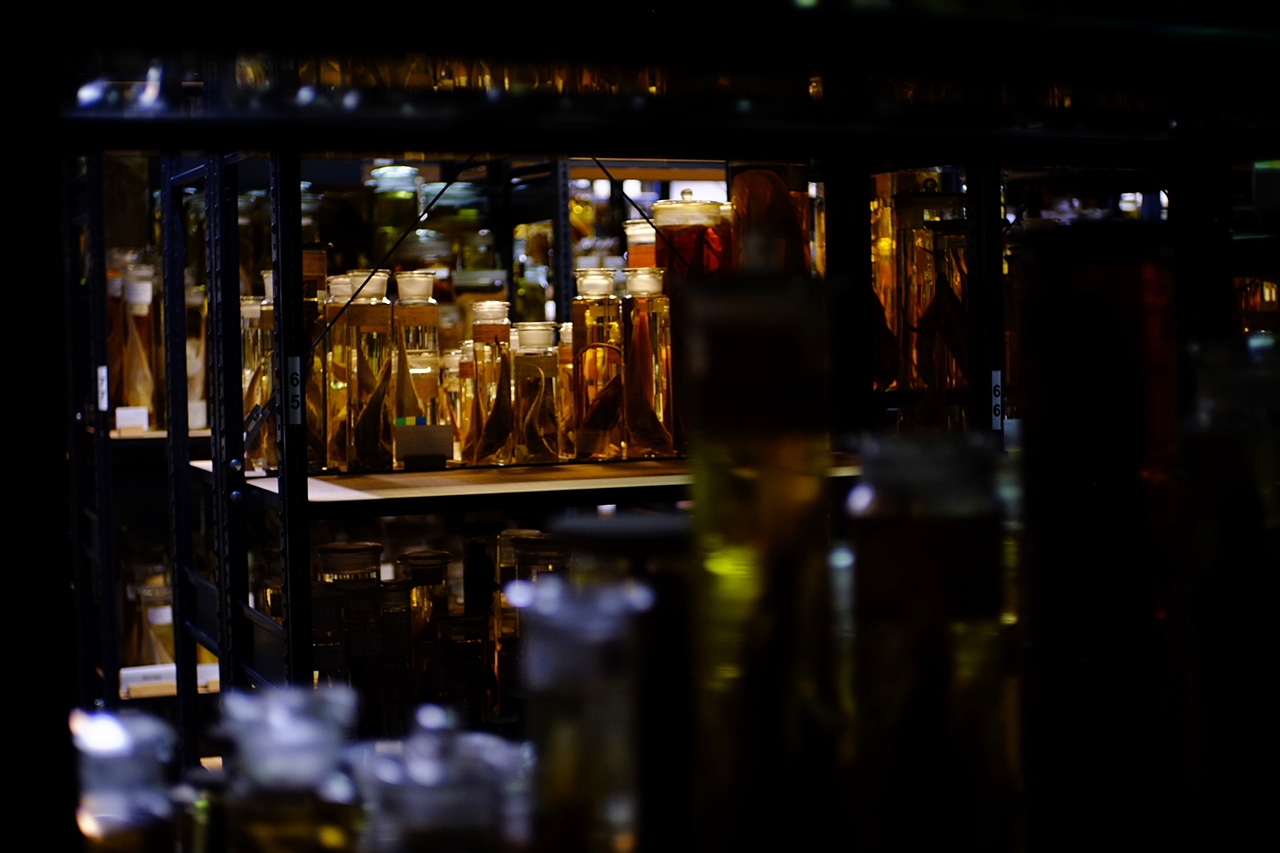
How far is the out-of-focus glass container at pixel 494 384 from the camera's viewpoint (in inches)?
81.0

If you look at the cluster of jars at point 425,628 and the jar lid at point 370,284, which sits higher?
the jar lid at point 370,284

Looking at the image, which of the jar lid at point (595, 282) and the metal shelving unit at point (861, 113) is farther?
the jar lid at point (595, 282)

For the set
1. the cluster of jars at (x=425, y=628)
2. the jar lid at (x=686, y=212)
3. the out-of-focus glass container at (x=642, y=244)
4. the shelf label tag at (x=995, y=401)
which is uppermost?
the jar lid at (x=686, y=212)

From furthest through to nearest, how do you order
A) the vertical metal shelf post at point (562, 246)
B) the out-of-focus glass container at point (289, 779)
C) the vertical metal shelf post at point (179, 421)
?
the vertical metal shelf post at point (562, 246)
the vertical metal shelf post at point (179, 421)
the out-of-focus glass container at point (289, 779)

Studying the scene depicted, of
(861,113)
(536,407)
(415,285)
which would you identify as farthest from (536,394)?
(861,113)

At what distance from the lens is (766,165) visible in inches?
82.0

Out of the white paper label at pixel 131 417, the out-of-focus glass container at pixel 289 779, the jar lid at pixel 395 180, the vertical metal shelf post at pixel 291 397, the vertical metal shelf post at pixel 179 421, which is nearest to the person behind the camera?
the out-of-focus glass container at pixel 289 779

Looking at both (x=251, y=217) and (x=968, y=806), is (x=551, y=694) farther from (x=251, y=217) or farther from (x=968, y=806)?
(x=251, y=217)

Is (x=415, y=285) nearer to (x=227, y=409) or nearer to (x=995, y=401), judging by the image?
(x=227, y=409)

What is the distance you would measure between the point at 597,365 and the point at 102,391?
1.86 m

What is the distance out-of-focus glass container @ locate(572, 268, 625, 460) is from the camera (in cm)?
204

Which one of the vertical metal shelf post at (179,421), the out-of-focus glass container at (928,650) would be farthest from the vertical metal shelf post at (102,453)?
the out-of-focus glass container at (928,650)

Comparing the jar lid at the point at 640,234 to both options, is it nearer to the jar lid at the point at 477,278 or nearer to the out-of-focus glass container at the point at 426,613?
the out-of-focus glass container at the point at 426,613

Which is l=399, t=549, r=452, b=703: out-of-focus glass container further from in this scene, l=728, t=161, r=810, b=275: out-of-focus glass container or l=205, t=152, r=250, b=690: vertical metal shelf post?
l=728, t=161, r=810, b=275: out-of-focus glass container
